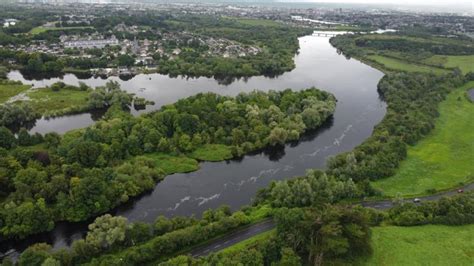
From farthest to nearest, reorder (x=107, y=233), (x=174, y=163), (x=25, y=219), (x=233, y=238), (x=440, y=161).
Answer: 1. (x=440, y=161)
2. (x=174, y=163)
3. (x=233, y=238)
4. (x=25, y=219)
5. (x=107, y=233)

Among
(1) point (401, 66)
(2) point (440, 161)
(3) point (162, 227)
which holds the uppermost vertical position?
(1) point (401, 66)

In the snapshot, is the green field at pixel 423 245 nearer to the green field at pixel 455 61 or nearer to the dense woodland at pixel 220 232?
A: the dense woodland at pixel 220 232

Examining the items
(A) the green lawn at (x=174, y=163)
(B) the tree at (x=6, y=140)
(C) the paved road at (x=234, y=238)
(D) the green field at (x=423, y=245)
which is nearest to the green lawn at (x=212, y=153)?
(A) the green lawn at (x=174, y=163)

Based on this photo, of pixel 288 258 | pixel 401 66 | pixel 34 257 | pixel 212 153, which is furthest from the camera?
pixel 401 66

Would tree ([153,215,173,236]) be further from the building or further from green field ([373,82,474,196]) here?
the building

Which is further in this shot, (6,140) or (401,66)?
(401,66)

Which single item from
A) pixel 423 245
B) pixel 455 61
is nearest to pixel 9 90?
pixel 423 245

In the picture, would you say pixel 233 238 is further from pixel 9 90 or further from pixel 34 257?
pixel 9 90

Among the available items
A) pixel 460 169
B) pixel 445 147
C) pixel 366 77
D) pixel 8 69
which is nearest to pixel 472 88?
pixel 366 77
